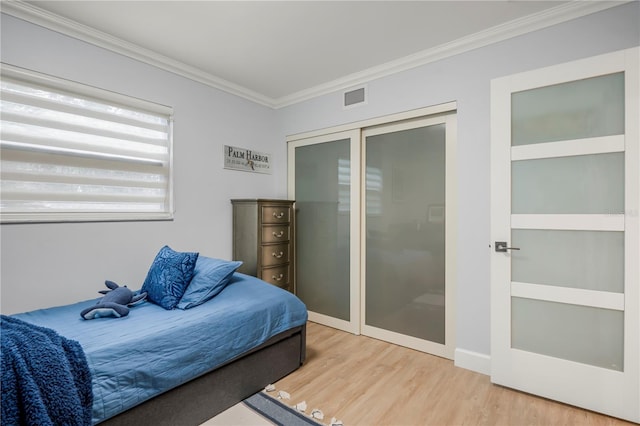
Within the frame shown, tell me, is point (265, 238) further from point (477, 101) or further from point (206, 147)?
point (477, 101)

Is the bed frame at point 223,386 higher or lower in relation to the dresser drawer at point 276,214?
lower

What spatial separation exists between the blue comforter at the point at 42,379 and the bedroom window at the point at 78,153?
1.20 meters

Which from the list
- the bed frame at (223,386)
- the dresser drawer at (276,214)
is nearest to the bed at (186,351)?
the bed frame at (223,386)

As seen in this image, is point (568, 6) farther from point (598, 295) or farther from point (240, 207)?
point (240, 207)

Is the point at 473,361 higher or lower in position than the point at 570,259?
lower

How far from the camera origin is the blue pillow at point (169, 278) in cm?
213

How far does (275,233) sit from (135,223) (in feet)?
4.27

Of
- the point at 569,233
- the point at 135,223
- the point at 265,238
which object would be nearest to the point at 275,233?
the point at 265,238

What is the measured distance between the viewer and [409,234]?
9.57ft

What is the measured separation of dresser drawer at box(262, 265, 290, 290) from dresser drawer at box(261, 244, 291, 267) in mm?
64

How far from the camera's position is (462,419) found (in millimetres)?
1869

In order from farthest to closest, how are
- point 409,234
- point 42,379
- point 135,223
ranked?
point 409,234
point 135,223
point 42,379

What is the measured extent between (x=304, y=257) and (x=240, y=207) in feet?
3.16

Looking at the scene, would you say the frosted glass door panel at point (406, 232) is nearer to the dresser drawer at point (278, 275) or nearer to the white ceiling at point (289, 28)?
the white ceiling at point (289, 28)
